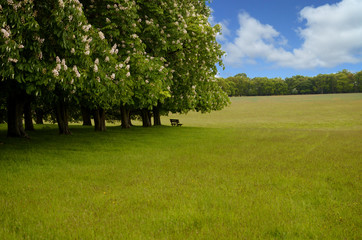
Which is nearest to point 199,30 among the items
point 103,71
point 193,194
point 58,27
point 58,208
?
point 103,71

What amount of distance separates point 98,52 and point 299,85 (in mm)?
171756

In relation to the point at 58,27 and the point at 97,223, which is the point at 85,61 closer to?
the point at 58,27

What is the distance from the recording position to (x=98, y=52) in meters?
14.0

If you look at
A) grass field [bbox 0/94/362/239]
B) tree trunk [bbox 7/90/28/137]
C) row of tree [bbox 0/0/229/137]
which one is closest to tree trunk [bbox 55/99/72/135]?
row of tree [bbox 0/0/229/137]

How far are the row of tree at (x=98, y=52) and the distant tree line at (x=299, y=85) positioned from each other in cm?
13701

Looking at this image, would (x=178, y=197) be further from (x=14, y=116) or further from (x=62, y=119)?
(x=62, y=119)

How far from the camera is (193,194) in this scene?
7984 mm

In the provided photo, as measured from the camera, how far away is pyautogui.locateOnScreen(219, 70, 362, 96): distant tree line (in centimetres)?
15550

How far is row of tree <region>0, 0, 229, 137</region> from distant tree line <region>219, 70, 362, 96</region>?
450ft

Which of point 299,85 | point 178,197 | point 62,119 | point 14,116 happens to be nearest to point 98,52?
point 178,197

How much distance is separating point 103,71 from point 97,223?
9.19 m

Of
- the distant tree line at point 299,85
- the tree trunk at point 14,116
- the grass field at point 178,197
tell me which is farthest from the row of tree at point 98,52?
the distant tree line at point 299,85

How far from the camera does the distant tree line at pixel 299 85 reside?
156 m

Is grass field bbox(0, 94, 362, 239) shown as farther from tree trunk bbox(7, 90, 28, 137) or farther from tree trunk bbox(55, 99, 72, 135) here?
tree trunk bbox(55, 99, 72, 135)
